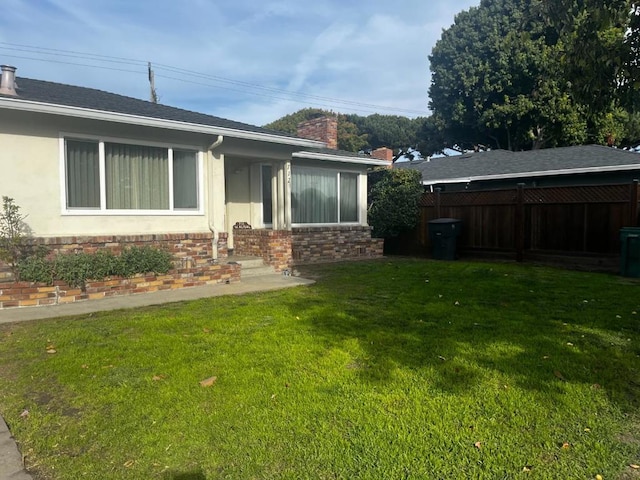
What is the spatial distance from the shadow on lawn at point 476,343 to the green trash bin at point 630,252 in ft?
12.8

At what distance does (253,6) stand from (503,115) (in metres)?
17.1

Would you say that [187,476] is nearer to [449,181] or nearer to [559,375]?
[559,375]

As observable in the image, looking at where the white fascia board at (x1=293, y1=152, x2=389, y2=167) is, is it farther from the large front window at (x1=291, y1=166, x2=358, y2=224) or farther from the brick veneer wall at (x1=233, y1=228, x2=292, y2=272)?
the brick veneer wall at (x1=233, y1=228, x2=292, y2=272)

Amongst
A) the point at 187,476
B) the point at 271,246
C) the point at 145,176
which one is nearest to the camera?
the point at 187,476

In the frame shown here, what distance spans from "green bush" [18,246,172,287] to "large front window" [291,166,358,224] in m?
4.83

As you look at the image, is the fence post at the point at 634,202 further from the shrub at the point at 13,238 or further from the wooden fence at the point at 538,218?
the shrub at the point at 13,238

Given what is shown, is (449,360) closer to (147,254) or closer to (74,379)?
(74,379)

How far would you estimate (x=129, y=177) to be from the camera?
833 centimetres

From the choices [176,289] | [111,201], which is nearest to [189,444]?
[176,289]

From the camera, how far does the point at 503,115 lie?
24.8m

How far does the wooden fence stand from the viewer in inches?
404

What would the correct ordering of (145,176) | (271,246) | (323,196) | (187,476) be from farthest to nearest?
1. (323,196)
2. (271,246)
3. (145,176)
4. (187,476)

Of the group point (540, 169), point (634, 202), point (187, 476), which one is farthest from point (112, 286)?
point (540, 169)

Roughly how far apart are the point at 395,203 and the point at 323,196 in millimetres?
2564
